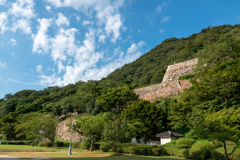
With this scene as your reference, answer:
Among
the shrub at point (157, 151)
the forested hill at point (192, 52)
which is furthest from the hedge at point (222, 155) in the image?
the forested hill at point (192, 52)

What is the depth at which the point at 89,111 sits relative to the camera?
3428 centimetres

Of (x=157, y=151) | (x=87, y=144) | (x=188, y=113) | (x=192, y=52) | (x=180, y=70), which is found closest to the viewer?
(x=157, y=151)

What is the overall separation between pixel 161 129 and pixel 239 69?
1346 cm

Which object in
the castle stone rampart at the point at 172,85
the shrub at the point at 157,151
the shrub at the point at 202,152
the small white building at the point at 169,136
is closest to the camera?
the shrub at the point at 202,152

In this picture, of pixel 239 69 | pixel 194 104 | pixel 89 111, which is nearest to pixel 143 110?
pixel 194 104

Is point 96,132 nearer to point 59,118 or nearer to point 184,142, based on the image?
point 184,142

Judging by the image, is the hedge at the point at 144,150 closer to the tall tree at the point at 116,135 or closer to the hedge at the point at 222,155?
the tall tree at the point at 116,135

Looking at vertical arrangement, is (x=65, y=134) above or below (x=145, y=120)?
below

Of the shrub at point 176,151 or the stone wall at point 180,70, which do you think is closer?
the shrub at point 176,151

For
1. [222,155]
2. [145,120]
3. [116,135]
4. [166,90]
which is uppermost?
[166,90]

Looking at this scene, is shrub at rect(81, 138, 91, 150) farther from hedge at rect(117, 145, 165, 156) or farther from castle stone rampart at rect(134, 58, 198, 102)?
castle stone rampart at rect(134, 58, 198, 102)

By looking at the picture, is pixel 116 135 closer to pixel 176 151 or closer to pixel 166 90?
pixel 176 151

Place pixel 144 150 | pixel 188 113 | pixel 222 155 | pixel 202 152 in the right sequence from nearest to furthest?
1. pixel 222 155
2. pixel 202 152
3. pixel 144 150
4. pixel 188 113

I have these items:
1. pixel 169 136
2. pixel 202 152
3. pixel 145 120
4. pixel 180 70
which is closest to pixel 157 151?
pixel 202 152
